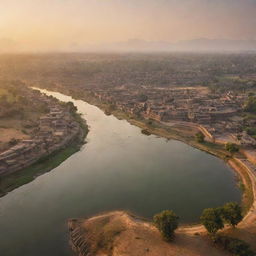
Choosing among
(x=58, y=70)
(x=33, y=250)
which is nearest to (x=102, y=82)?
(x=58, y=70)

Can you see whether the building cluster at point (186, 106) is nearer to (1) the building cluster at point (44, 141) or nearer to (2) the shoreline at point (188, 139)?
(2) the shoreline at point (188, 139)

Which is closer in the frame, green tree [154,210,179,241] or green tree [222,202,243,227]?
green tree [154,210,179,241]

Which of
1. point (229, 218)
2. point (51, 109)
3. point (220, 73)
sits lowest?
point (220, 73)

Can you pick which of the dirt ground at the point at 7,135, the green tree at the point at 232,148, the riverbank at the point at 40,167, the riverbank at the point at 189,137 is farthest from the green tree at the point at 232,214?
the dirt ground at the point at 7,135

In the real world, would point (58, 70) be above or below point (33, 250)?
below

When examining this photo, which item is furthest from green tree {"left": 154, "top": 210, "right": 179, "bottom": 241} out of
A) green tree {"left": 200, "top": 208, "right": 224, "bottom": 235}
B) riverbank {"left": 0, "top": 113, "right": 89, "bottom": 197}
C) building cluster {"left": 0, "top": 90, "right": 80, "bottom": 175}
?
building cluster {"left": 0, "top": 90, "right": 80, "bottom": 175}

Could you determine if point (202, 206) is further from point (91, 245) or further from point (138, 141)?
point (138, 141)

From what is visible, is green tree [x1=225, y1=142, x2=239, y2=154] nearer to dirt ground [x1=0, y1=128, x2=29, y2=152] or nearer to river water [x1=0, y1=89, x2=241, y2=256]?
river water [x1=0, y1=89, x2=241, y2=256]
